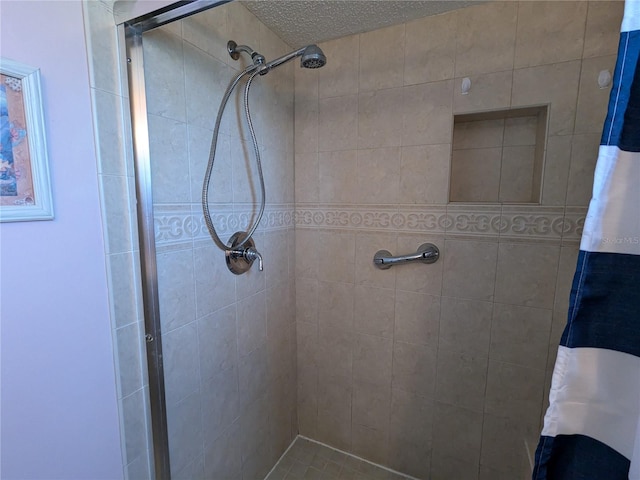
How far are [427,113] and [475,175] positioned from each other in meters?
0.37

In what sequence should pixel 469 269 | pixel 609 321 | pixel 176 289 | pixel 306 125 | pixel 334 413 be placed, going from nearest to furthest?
pixel 609 321 < pixel 176 289 < pixel 469 269 < pixel 306 125 < pixel 334 413

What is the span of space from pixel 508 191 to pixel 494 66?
52 centimetres

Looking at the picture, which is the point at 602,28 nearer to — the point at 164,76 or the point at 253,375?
the point at 164,76

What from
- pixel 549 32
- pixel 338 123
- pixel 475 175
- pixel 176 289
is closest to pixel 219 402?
pixel 176 289

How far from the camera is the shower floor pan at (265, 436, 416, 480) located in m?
1.50

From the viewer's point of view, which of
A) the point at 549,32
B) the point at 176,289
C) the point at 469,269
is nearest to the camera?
the point at 176,289

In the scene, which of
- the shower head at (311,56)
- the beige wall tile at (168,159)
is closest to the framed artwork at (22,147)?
the beige wall tile at (168,159)

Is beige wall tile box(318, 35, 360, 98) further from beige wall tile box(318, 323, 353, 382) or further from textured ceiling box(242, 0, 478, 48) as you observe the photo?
beige wall tile box(318, 323, 353, 382)

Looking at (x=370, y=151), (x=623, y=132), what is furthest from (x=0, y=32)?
(x=370, y=151)

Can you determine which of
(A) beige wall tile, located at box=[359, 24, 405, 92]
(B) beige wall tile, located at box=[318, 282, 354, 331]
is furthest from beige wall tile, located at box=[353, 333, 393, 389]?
(A) beige wall tile, located at box=[359, 24, 405, 92]

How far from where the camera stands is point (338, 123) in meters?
1.42

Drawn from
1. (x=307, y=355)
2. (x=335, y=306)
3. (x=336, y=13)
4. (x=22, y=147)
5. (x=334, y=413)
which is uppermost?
(x=336, y=13)

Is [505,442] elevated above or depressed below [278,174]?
below

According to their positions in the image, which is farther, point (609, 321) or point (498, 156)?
point (498, 156)
